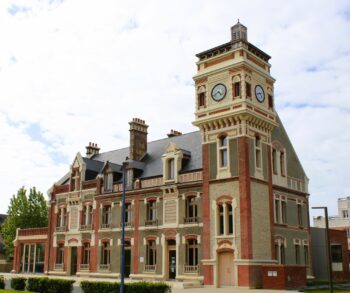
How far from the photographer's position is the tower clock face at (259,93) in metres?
36.5

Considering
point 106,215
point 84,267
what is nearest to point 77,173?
point 106,215

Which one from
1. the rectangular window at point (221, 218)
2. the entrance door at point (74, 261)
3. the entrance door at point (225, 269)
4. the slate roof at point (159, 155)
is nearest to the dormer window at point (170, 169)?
the slate roof at point (159, 155)

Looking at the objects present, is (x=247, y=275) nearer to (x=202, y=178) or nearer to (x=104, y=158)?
(x=202, y=178)

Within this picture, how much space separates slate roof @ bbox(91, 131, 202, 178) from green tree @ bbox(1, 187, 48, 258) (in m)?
18.1

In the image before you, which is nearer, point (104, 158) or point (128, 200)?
point (128, 200)

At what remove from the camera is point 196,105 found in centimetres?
3753

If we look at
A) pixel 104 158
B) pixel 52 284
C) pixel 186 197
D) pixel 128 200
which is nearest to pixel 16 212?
pixel 104 158

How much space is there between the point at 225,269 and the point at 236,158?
7.91m

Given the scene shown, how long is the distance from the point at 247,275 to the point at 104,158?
24.8 metres

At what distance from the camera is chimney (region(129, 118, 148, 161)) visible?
45688 millimetres

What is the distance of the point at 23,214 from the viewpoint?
6241 cm

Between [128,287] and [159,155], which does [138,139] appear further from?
[128,287]

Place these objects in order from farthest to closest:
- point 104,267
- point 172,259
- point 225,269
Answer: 1. point 104,267
2. point 172,259
3. point 225,269

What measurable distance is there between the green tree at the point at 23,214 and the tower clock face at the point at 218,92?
36527 mm
